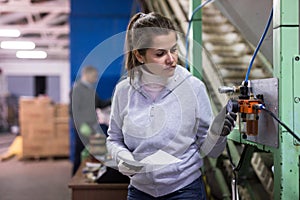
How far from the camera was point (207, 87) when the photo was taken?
207 centimetres

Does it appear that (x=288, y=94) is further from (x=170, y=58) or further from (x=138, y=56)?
(x=138, y=56)

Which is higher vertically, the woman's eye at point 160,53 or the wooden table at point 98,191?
the woman's eye at point 160,53

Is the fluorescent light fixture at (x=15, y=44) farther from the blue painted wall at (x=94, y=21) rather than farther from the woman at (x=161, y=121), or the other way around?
the woman at (x=161, y=121)

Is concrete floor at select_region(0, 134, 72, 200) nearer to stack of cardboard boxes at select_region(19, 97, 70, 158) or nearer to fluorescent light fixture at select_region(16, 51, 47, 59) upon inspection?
stack of cardboard boxes at select_region(19, 97, 70, 158)

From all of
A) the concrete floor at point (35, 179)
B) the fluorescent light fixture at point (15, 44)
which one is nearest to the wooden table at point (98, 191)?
the concrete floor at point (35, 179)

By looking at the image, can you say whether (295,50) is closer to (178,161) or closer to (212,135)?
(212,135)

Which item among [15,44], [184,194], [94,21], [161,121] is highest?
[15,44]

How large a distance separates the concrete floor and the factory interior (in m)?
0.01

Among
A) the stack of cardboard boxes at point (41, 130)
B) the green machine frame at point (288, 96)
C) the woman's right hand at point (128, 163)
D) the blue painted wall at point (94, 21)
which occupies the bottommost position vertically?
the stack of cardboard boxes at point (41, 130)

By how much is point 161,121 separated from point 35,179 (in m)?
4.52

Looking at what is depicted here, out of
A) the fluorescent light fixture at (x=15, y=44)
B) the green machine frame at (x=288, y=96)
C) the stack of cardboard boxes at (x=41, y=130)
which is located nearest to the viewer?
the green machine frame at (x=288, y=96)

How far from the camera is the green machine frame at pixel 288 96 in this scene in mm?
1013

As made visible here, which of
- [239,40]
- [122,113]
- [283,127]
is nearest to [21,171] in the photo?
[239,40]

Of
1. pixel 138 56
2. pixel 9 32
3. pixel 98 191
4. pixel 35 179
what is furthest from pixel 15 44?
pixel 138 56
